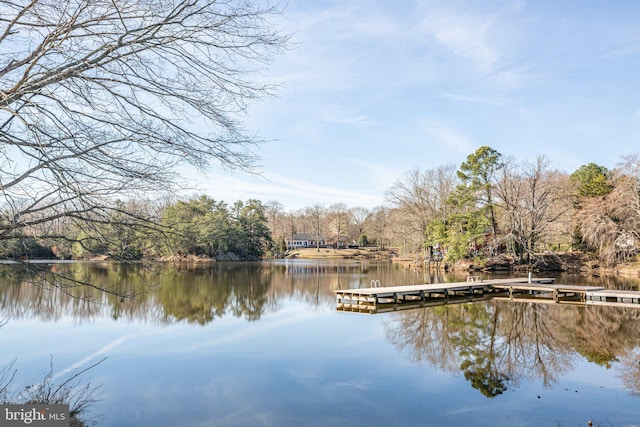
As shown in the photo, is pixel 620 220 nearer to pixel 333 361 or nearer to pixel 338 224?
pixel 333 361

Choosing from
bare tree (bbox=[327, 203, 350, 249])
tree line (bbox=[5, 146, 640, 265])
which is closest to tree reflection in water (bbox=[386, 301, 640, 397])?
tree line (bbox=[5, 146, 640, 265])

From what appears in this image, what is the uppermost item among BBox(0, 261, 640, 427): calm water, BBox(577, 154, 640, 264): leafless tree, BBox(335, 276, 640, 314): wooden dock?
BBox(577, 154, 640, 264): leafless tree

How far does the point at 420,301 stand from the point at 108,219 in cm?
1438

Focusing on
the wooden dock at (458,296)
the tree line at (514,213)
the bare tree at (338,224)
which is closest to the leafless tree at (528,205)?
the tree line at (514,213)

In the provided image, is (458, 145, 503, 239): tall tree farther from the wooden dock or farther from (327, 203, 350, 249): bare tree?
(327, 203, 350, 249): bare tree

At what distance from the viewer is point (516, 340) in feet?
35.6

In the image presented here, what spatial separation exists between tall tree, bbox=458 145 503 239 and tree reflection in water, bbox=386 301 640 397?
803 inches

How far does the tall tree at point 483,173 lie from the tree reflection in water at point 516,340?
20.4 m

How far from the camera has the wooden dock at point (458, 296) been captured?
16.2m

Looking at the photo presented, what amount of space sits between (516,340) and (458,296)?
8.16m

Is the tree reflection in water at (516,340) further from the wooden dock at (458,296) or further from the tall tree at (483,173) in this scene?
the tall tree at (483,173)

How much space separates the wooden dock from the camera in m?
16.2

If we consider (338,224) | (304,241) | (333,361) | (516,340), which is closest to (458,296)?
(516,340)

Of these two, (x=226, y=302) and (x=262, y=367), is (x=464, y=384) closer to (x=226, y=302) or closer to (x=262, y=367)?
(x=262, y=367)
